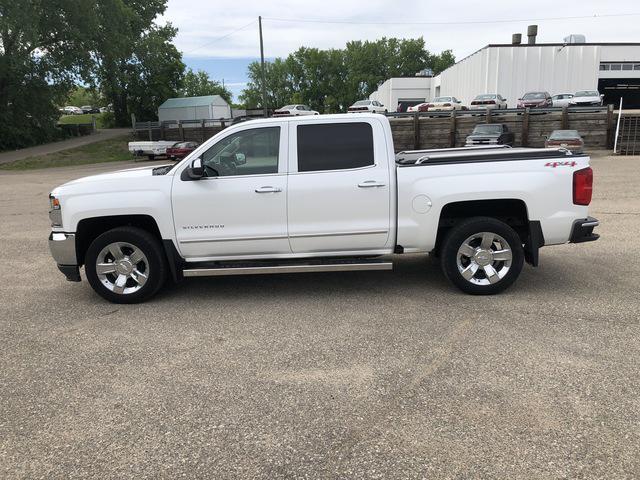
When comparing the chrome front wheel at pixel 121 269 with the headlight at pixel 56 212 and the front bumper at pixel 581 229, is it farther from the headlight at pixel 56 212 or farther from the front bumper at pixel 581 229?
the front bumper at pixel 581 229

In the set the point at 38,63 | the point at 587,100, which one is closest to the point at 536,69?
the point at 587,100

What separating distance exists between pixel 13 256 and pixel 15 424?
563 centimetres

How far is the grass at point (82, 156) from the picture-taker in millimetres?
31750

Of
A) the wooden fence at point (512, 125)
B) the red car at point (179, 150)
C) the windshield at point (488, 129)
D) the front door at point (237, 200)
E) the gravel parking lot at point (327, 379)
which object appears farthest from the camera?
the red car at point (179, 150)

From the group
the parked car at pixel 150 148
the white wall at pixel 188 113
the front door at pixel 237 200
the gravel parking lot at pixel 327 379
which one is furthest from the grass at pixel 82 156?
the front door at pixel 237 200

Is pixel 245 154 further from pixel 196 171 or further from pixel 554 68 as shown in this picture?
pixel 554 68

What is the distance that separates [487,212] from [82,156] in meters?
35.4

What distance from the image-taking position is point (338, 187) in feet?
17.3

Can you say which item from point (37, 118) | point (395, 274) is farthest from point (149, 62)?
point (395, 274)

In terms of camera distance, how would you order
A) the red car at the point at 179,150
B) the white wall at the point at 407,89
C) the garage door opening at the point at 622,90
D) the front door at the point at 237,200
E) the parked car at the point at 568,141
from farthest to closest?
the white wall at the point at 407,89
the garage door opening at the point at 622,90
the red car at the point at 179,150
the parked car at the point at 568,141
the front door at the point at 237,200

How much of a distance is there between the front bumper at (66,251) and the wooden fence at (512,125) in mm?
25718

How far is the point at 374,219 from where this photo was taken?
5.34 meters

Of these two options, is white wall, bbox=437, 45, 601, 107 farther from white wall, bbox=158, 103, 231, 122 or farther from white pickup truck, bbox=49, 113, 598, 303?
white pickup truck, bbox=49, 113, 598, 303

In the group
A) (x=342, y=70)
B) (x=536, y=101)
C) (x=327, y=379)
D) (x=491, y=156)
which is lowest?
(x=327, y=379)
